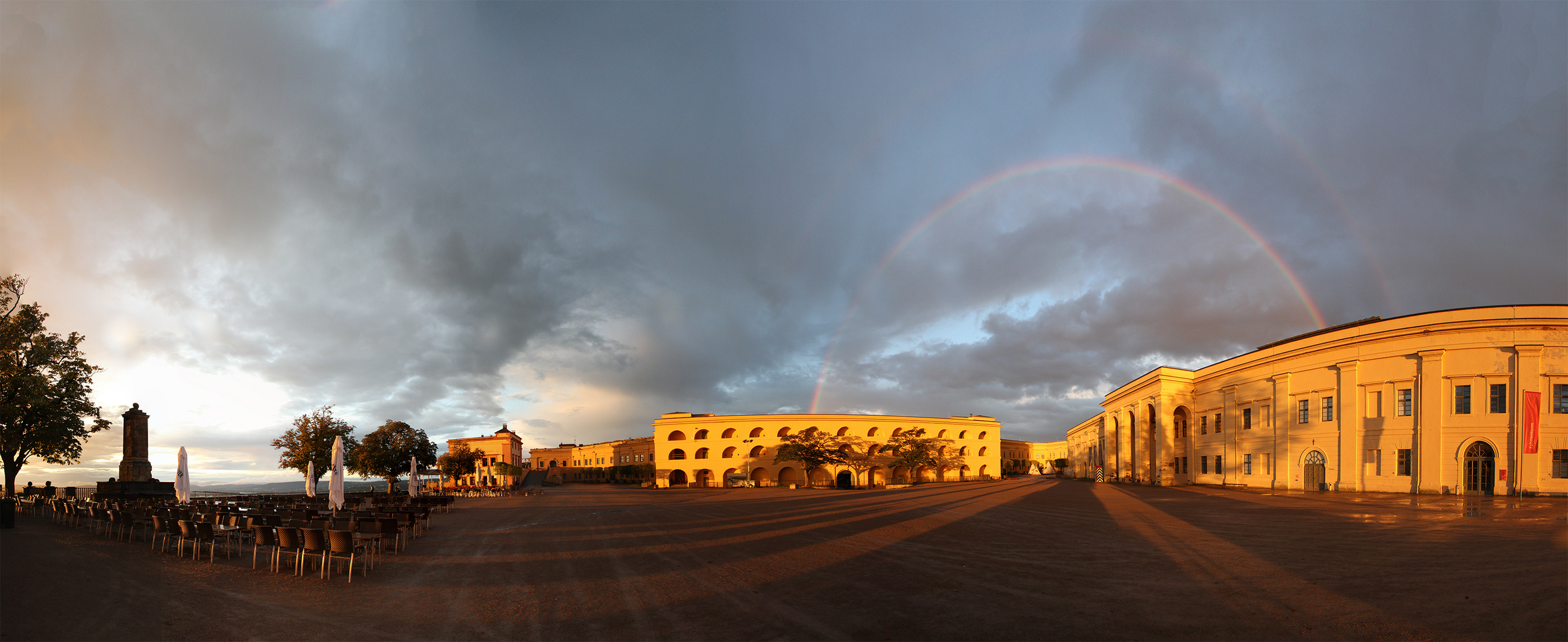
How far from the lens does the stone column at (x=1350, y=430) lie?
121ft

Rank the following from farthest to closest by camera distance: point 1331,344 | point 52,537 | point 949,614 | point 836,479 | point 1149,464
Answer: point 836,479, point 1149,464, point 1331,344, point 52,537, point 949,614

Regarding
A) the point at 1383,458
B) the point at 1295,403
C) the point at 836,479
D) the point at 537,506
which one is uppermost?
the point at 1295,403

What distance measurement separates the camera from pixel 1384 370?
35.9 m

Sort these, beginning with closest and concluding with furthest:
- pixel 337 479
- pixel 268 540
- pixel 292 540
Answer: pixel 292 540 < pixel 268 540 < pixel 337 479

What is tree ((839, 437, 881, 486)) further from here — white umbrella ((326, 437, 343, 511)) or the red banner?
white umbrella ((326, 437, 343, 511))

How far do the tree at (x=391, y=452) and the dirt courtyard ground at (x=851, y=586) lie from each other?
28.8 meters

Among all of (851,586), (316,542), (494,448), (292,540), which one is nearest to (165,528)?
(292,540)

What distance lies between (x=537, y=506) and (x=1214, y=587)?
30838 mm

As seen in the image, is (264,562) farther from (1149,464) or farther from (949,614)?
(1149,464)

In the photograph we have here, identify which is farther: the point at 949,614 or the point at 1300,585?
the point at 1300,585

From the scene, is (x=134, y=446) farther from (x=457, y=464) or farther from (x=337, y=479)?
(x=457, y=464)

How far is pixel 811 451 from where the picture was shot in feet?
235

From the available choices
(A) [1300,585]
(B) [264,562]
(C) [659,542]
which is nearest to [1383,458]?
(A) [1300,585]

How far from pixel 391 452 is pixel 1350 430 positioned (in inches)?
2491
